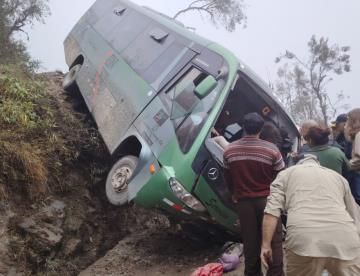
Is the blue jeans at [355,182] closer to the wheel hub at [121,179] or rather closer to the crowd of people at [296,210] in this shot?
the crowd of people at [296,210]

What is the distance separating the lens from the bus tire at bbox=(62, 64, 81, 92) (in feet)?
25.8

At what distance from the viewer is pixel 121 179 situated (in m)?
5.48

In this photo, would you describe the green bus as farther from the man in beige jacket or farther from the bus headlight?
the man in beige jacket

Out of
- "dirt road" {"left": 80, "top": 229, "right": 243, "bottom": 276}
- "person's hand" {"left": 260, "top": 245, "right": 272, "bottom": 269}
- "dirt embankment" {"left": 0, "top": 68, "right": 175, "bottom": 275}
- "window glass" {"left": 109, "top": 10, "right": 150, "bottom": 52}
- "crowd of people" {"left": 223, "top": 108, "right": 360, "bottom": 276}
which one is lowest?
"dirt road" {"left": 80, "top": 229, "right": 243, "bottom": 276}

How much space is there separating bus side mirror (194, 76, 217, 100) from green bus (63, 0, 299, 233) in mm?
11

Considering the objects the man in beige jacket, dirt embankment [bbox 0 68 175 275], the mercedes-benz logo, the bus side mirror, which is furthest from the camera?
dirt embankment [bbox 0 68 175 275]

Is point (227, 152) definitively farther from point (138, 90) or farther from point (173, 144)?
point (138, 90)

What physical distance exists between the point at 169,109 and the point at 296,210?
8.69ft

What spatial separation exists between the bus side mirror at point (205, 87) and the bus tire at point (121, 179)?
117 cm

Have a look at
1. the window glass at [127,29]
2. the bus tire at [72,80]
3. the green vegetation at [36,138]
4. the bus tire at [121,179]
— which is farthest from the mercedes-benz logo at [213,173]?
the bus tire at [72,80]

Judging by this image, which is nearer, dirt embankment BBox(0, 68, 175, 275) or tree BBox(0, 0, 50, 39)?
dirt embankment BBox(0, 68, 175, 275)

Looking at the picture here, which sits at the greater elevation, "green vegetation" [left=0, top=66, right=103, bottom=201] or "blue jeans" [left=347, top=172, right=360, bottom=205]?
"blue jeans" [left=347, top=172, right=360, bottom=205]

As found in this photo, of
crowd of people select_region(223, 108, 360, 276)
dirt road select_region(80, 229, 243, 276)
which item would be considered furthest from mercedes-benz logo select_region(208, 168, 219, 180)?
dirt road select_region(80, 229, 243, 276)

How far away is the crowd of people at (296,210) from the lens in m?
2.86
